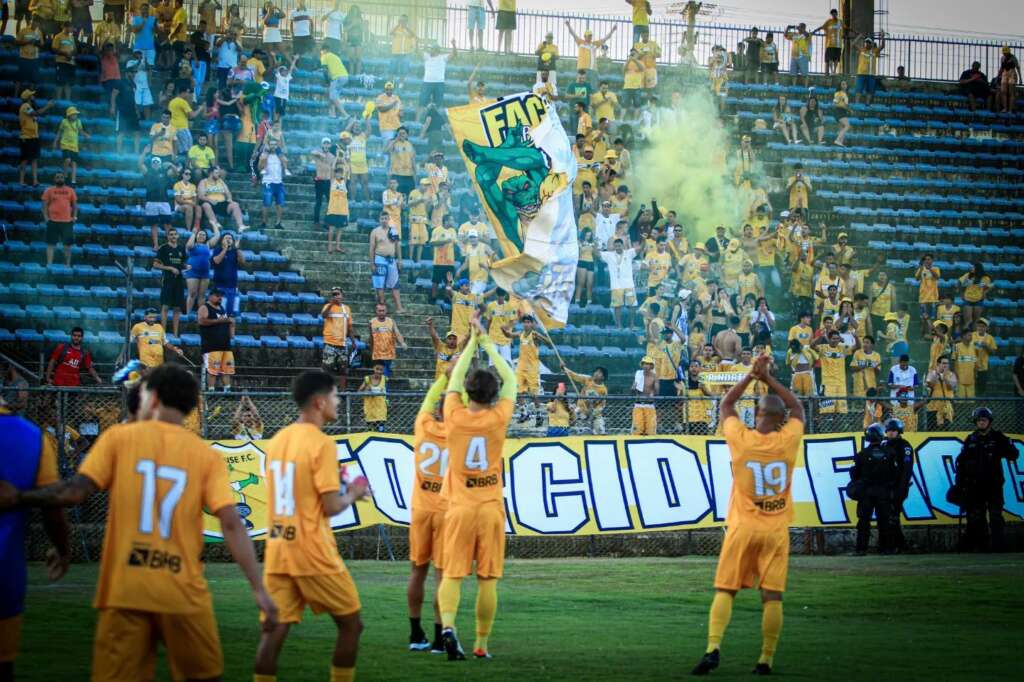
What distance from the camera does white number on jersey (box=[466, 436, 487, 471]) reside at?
36.7 feet

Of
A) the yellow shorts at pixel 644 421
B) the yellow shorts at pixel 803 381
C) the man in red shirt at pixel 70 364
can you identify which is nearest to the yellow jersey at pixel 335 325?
the man in red shirt at pixel 70 364

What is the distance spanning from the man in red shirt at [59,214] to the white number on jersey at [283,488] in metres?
18.4

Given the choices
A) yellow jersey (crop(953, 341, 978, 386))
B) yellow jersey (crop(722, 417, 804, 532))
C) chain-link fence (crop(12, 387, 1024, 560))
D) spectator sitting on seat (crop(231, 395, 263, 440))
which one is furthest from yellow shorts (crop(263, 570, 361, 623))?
yellow jersey (crop(953, 341, 978, 386))

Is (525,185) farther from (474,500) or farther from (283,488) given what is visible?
(283,488)

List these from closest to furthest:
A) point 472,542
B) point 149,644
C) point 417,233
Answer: point 149,644 < point 472,542 < point 417,233

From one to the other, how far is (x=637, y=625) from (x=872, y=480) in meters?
7.80

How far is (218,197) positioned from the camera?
27.2 m

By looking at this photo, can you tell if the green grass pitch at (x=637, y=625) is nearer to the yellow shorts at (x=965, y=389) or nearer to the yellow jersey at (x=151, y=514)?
the yellow jersey at (x=151, y=514)

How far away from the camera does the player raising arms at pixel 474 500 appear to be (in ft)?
36.6

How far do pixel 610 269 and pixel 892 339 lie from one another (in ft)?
19.3

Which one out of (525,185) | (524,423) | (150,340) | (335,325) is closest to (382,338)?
(335,325)

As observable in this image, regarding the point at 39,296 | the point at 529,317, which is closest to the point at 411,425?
the point at 529,317

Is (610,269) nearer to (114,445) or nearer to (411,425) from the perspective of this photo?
(411,425)

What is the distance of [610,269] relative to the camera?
2884 centimetres
